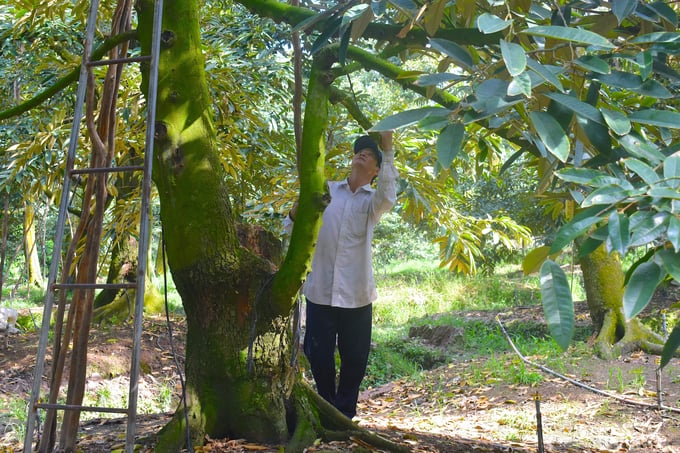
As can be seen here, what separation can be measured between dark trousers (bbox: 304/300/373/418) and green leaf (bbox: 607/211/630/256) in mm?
2417

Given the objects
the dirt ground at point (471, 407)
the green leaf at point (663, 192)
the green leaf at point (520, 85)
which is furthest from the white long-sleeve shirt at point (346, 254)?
the green leaf at point (663, 192)

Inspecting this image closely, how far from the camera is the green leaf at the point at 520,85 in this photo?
1301mm

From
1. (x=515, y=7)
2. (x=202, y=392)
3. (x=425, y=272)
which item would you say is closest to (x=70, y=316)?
(x=202, y=392)

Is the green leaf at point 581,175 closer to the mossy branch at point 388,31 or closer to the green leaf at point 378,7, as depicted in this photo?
the green leaf at point 378,7

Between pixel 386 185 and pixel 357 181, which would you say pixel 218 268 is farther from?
pixel 357 181

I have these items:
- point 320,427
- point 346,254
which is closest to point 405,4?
point 346,254

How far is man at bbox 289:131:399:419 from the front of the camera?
3.50m

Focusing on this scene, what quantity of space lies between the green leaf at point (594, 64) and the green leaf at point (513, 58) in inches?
8.5

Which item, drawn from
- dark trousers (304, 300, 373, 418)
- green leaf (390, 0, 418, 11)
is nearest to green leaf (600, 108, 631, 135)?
green leaf (390, 0, 418, 11)

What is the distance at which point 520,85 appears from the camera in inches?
51.4

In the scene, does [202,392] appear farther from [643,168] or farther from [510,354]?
[510,354]

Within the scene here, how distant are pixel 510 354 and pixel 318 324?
400 centimetres

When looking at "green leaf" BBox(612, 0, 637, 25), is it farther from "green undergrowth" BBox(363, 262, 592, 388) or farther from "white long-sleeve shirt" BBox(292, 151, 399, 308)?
"green undergrowth" BBox(363, 262, 592, 388)

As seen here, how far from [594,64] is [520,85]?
0.33 meters
